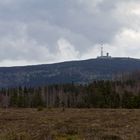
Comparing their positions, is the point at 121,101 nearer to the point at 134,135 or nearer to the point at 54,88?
the point at 54,88

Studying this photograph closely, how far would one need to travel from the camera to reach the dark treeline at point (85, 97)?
12491 centimetres

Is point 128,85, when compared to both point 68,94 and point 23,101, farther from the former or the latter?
point 23,101

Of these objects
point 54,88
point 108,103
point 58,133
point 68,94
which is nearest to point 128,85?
point 68,94

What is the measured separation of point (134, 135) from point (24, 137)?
193 inches

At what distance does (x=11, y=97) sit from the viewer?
15762 centimetres

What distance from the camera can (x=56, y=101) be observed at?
555ft

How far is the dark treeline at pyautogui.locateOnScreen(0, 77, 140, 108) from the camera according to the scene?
12491 cm

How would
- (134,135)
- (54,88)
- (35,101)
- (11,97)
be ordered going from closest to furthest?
1. (134,135)
2. (35,101)
3. (11,97)
4. (54,88)

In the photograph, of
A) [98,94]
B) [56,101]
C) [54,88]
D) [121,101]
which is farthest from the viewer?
[54,88]

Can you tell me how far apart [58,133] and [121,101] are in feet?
327

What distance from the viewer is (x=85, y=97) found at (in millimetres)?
145625

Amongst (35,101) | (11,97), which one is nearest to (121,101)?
(35,101)

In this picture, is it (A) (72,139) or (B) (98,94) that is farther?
(B) (98,94)

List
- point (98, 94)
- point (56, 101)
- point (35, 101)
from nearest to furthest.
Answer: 1. point (98, 94)
2. point (35, 101)
3. point (56, 101)
